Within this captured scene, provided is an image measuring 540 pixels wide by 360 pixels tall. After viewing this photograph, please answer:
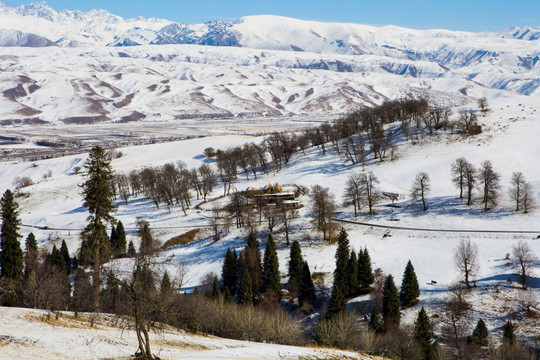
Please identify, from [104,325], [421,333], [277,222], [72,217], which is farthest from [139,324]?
[72,217]

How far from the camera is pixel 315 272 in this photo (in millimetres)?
62375

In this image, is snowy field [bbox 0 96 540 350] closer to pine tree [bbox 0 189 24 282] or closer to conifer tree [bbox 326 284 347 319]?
conifer tree [bbox 326 284 347 319]

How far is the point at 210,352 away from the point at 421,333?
25.6 metres

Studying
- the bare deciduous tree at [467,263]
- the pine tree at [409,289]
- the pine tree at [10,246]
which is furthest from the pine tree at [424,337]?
the pine tree at [10,246]

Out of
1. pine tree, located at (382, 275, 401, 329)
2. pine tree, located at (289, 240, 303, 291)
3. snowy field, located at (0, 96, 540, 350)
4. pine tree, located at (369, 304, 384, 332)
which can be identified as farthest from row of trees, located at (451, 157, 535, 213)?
pine tree, located at (369, 304, 384, 332)

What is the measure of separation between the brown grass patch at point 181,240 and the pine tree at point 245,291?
1137 inches

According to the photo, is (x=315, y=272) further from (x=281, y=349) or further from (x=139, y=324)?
(x=139, y=324)

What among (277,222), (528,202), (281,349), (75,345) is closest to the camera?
(75,345)

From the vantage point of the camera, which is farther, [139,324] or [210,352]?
[210,352]

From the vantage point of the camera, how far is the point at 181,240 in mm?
83000

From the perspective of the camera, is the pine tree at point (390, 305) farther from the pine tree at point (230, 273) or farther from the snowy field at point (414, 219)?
the pine tree at point (230, 273)

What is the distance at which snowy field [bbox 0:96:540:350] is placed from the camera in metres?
55.2

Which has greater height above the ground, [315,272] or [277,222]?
[277,222]

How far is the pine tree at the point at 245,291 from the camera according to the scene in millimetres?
54031
